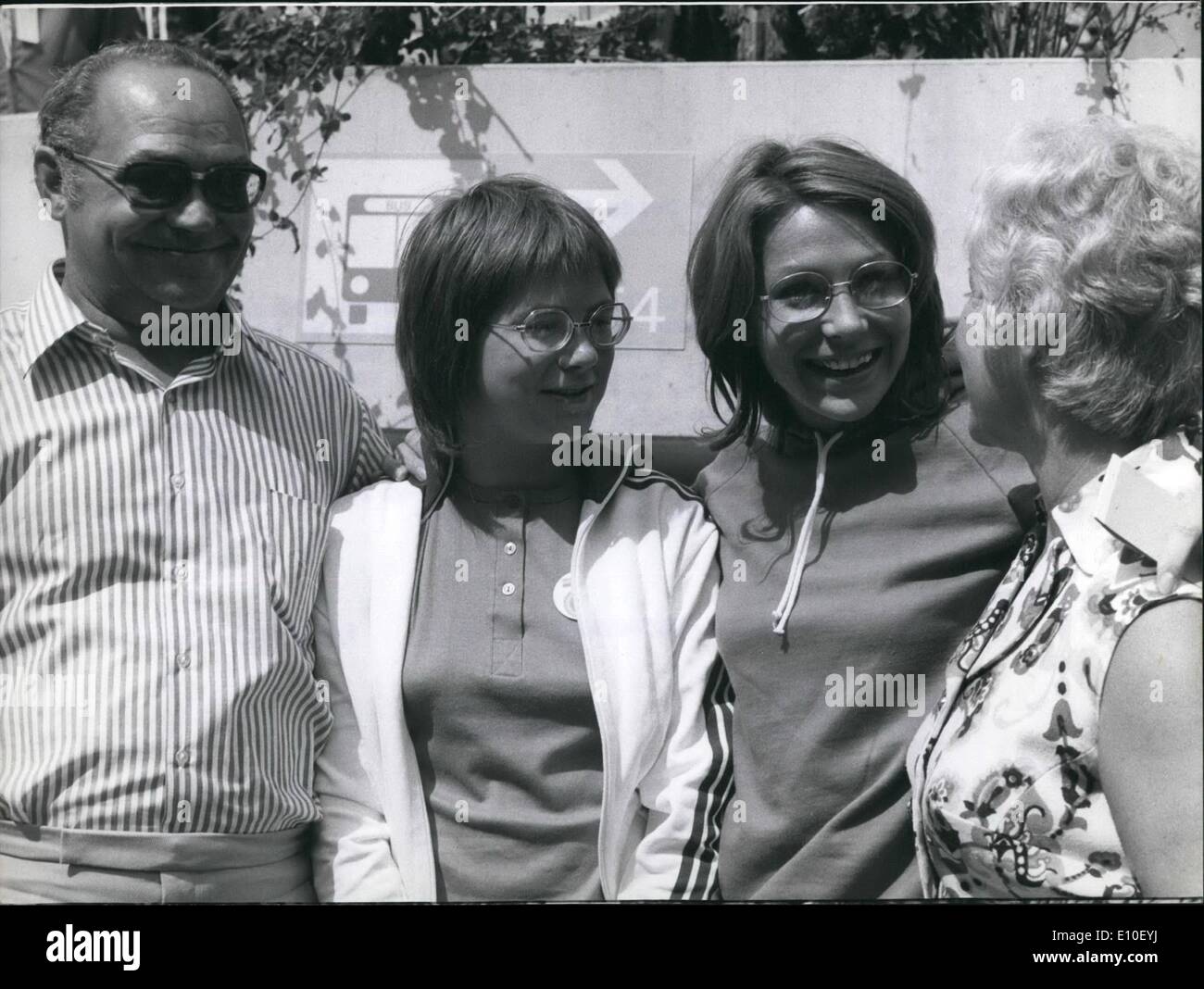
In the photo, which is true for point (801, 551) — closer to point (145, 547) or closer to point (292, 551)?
point (292, 551)

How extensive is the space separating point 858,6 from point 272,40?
3.53 feet

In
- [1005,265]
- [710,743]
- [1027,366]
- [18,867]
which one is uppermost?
[1005,265]

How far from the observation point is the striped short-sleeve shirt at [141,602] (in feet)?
7.97

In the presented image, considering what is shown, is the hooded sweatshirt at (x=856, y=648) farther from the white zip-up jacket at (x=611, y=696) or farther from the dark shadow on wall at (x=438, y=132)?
the dark shadow on wall at (x=438, y=132)

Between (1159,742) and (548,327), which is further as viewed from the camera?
(548,327)

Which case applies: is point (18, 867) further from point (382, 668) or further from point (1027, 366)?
point (1027, 366)

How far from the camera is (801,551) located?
2.49 meters

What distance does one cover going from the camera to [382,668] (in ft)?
8.06

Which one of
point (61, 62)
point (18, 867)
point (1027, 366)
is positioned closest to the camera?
point (1027, 366)

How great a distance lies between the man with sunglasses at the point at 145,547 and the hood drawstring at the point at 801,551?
809 millimetres

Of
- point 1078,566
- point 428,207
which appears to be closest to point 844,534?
point 1078,566

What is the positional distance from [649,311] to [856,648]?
2.26ft

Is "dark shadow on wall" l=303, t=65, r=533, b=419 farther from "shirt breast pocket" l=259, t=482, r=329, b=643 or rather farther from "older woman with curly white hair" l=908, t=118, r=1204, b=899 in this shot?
"older woman with curly white hair" l=908, t=118, r=1204, b=899
